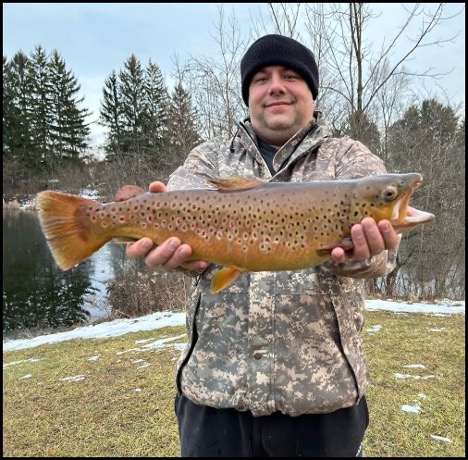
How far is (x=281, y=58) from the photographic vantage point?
297cm

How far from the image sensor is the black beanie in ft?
9.73

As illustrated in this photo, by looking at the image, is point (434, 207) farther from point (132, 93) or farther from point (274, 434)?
point (132, 93)

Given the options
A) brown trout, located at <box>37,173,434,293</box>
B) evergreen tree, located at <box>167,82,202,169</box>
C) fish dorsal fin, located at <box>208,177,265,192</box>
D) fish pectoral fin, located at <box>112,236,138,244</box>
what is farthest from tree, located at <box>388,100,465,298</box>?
fish pectoral fin, located at <box>112,236,138,244</box>

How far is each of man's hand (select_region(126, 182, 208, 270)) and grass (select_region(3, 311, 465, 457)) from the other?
3.18 meters

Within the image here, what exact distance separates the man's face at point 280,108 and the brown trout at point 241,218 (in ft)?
1.62

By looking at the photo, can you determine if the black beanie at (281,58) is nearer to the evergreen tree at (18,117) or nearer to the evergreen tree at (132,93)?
the evergreen tree at (132,93)

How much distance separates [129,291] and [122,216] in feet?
45.7

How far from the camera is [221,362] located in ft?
8.04

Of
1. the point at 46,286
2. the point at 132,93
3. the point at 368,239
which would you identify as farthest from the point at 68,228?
the point at 132,93

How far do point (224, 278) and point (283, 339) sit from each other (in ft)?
1.54

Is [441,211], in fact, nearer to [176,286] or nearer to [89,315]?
[176,286]

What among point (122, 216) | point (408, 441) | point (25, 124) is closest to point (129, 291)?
point (408, 441)

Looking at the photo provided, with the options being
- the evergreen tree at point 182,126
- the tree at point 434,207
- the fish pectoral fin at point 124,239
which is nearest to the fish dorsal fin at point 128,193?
the fish pectoral fin at point 124,239

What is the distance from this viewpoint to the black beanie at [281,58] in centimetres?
296
